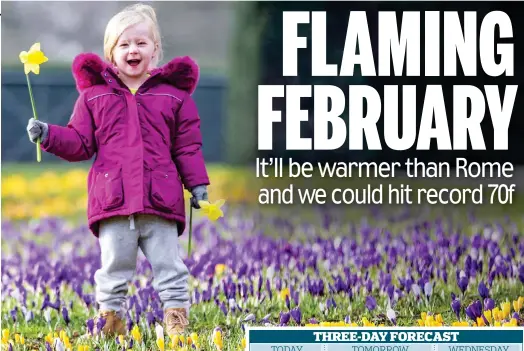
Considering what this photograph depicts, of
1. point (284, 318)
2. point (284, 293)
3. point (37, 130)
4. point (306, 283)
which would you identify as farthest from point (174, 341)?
point (37, 130)

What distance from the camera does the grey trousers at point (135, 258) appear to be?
157 inches

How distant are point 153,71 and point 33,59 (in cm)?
53

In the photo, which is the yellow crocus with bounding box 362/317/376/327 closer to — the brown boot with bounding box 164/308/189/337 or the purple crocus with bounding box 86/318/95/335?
the brown boot with bounding box 164/308/189/337

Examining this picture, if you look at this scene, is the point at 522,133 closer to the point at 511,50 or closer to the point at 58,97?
the point at 511,50

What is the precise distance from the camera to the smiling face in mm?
4074

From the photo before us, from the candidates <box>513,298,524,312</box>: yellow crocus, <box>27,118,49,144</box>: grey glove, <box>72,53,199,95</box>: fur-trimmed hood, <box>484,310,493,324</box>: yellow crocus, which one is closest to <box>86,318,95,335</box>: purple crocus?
<box>27,118,49,144</box>: grey glove

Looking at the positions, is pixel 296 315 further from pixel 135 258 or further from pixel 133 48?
pixel 133 48

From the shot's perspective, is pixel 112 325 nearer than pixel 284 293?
Yes

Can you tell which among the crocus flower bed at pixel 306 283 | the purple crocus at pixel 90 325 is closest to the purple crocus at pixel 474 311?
the crocus flower bed at pixel 306 283

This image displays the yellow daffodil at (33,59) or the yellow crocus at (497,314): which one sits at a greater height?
the yellow daffodil at (33,59)

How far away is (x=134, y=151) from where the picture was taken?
399 cm

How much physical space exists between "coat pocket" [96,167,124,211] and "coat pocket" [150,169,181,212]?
0.14 m

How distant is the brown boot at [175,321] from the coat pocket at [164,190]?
0.47 m

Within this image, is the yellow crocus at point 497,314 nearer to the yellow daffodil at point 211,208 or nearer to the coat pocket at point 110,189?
the yellow daffodil at point 211,208
